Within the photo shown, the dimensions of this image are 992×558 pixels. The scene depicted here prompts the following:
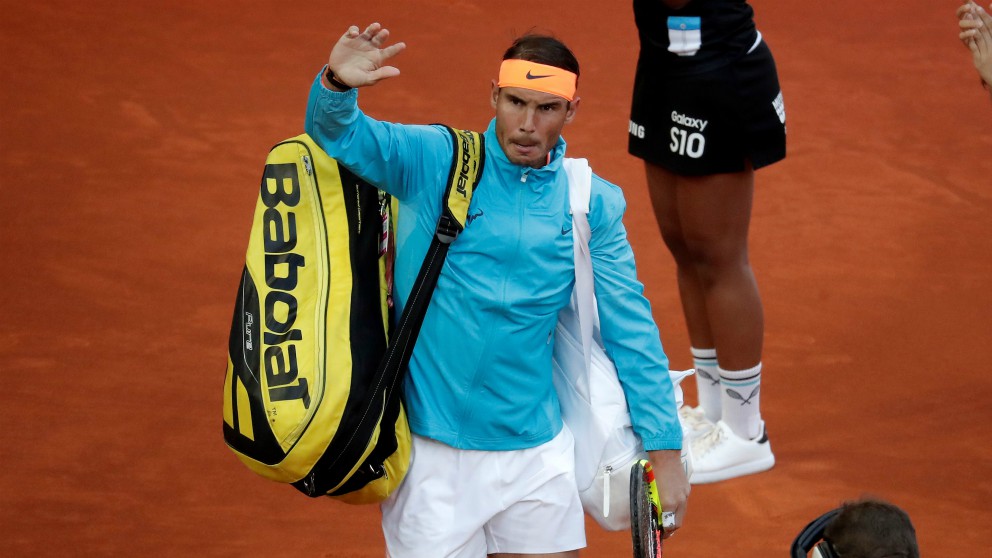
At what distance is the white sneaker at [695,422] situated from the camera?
507cm

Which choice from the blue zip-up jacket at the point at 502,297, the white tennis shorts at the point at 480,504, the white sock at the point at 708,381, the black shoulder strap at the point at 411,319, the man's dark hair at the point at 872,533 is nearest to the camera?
the man's dark hair at the point at 872,533

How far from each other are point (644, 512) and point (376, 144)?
1.01 m

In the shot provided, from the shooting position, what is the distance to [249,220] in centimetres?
709

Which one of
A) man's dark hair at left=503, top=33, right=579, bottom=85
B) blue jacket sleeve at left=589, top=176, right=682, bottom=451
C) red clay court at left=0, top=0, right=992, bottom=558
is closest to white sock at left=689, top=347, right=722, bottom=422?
red clay court at left=0, top=0, right=992, bottom=558

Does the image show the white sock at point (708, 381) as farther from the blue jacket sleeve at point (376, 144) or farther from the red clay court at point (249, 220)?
the blue jacket sleeve at point (376, 144)

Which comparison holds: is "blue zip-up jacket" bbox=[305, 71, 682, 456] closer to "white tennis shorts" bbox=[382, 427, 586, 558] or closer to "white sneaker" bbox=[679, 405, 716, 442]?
"white tennis shorts" bbox=[382, 427, 586, 558]

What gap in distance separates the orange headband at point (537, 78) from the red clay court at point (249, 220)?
79.3 inches

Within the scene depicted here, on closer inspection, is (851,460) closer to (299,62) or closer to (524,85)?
(524,85)

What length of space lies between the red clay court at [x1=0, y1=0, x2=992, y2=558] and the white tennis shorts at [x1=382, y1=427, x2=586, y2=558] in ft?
4.59

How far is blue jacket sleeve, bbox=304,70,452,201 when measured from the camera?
301cm

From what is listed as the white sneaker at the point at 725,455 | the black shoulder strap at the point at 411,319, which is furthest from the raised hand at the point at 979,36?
the white sneaker at the point at 725,455

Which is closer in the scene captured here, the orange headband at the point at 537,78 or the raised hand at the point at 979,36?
the orange headband at the point at 537,78

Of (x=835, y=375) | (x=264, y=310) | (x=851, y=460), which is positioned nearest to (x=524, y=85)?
(x=264, y=310)

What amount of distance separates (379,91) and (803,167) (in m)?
2.60
